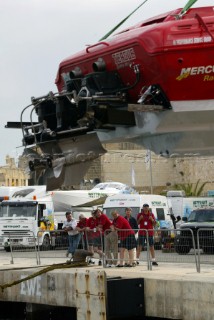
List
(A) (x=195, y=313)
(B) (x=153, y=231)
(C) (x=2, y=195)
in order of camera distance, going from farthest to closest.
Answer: (C) (x=2, y=195) → (B) (x=153, y=231) → (A) (x=195, y=313)

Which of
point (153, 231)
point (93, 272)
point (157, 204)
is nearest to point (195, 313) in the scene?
point (93, 272)

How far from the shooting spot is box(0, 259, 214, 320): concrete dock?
14094 mm

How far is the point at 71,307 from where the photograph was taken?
54.4ft

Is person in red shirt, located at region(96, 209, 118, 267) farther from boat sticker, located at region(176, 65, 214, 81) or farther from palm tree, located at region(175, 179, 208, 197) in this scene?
palm tree, located at region(175, 179, 208, 197)

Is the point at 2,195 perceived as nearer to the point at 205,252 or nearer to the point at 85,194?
the point at 85,194

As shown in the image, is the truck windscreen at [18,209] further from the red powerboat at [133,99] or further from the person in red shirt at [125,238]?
the red powerboat at [133,99]

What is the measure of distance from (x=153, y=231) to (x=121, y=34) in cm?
433

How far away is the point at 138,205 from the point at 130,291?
1634 cm

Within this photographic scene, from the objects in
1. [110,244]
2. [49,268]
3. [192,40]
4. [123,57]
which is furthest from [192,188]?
[192,40]

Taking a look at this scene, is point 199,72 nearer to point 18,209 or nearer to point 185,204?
point 18,209

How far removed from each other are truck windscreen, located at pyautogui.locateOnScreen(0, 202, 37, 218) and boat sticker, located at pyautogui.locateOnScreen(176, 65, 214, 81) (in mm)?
19416

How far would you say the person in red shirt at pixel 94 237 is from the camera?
18766mm

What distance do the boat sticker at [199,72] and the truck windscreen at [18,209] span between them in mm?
19416

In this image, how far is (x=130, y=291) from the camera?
1500cm
